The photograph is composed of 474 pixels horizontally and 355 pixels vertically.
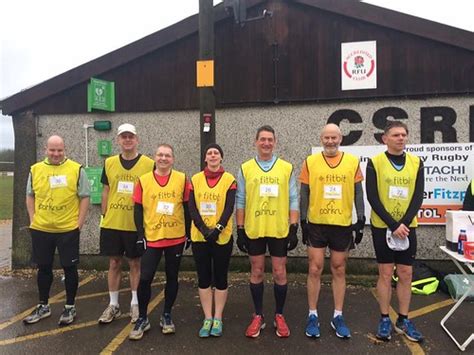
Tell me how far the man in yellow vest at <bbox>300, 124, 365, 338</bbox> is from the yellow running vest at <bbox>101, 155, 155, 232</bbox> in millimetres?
1791

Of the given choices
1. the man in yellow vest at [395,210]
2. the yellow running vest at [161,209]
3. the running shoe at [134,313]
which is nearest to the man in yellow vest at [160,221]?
the yellow running vest at [161,209]

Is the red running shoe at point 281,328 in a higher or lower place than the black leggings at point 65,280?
lower

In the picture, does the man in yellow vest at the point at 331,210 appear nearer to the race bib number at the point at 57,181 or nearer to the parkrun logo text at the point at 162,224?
the parkrun logo text at the point at 162,224

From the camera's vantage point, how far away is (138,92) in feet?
22.1

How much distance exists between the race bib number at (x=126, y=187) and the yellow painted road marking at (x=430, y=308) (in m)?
3.35

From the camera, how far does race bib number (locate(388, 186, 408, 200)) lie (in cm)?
403

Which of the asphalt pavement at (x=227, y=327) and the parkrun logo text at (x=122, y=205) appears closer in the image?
the asphalt pavement at (x=227, y=327)

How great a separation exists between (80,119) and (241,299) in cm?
390

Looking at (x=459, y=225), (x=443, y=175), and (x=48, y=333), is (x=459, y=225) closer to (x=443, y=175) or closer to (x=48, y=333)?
(x=443, y=175)

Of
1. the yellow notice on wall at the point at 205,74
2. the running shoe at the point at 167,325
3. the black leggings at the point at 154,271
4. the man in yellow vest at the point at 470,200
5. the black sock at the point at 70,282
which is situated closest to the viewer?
the black leggings at the point at 154,271

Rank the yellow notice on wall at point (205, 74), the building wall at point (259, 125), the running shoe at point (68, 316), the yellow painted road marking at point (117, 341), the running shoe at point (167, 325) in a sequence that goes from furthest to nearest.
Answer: the building wall at point (259, 125), the yellow notice on wall at point (205, 74), the running shoe at point (68, 316), the running shoe at point (167, 325), the yellow painted road marking at point (117, 341)

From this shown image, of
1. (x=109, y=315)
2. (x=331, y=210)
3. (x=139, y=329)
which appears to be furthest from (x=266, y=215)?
(x=109, y=315)

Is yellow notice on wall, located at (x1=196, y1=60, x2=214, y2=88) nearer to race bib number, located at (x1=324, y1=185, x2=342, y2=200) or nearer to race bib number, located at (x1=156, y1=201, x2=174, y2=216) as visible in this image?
race bib number, located at (x1=156, y1=201, x2=174, y2=216)

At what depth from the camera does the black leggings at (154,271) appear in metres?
4.09
